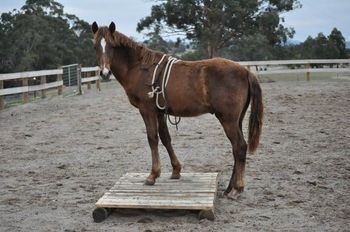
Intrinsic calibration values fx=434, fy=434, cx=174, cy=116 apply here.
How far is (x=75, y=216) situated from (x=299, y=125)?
6058mm

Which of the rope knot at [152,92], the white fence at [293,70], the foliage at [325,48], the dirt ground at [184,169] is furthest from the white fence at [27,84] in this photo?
the foliage at [325,48]

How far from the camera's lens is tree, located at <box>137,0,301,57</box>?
1142 inches

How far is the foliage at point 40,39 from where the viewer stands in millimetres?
32062

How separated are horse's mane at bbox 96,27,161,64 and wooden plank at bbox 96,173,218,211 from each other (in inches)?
54.5

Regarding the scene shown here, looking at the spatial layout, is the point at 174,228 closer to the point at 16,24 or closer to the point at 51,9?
the point at 16,24

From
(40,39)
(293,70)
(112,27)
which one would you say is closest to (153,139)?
(112,27)

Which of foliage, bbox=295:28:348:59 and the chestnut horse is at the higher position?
foliage, bbox=295:28:348:59

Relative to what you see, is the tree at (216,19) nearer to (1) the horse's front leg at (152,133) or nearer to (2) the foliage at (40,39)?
(2) the foliage at (40,39)

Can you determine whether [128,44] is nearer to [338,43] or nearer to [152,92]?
[152,92]

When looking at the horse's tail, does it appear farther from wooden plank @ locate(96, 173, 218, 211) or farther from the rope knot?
the rope knot

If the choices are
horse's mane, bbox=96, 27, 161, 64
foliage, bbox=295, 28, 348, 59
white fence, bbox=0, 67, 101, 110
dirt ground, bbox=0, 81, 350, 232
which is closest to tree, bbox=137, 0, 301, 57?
foliage, bbox=295, 28, 348, 59

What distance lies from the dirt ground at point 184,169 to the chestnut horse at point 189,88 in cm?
68

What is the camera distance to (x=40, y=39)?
33.5 metres

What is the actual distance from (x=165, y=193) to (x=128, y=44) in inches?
66.8
